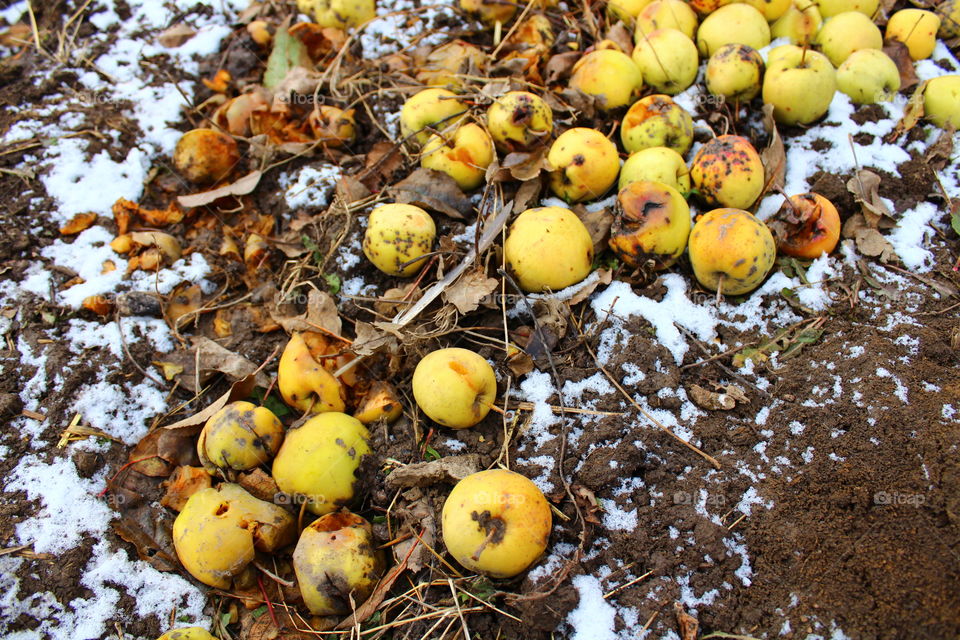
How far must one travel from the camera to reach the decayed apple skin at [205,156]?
379 centimetres

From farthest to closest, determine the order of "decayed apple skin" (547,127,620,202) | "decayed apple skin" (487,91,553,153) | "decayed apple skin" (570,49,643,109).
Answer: "decayed apple skin" (570,49,643,109) < "decayed apple skin" (487,91,553,153) < "decayed apple skin" (547,127,620,202)

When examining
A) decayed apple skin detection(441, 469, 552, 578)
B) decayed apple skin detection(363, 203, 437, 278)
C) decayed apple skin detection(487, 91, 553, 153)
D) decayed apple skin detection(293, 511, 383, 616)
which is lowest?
decayed apple skin detection(293, 511, 383, 616)

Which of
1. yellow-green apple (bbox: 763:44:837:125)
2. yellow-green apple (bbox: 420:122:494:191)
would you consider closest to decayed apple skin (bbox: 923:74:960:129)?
A: yellow-green apple (bbox: 763:44:837:125)

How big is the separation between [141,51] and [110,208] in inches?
59.9

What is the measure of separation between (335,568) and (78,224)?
Result: 2.71m

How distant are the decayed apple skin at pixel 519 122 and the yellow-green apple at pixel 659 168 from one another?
0.52m

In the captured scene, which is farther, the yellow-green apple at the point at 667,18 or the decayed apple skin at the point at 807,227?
the yellow-green apple at the point at 667,18

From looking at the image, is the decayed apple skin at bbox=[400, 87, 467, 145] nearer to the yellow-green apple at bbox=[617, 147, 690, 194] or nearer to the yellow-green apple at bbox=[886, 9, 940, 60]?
the yellow-green apple at bbox=[617, 147, 690, 194]

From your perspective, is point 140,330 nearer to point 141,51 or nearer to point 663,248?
point 141,51

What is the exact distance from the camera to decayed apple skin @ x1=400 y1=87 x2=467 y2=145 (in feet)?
11.7

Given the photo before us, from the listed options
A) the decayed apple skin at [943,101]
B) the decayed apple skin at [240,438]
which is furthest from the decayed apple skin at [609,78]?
the decayed apple skin at [240,438]

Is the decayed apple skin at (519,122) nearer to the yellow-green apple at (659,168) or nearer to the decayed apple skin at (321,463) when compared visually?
the yellow-green apple at (659,168)

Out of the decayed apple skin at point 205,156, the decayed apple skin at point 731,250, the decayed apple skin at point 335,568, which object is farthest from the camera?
the decayed apple skin at point 205,156

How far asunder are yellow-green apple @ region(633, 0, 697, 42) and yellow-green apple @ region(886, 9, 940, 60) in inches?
50.5
